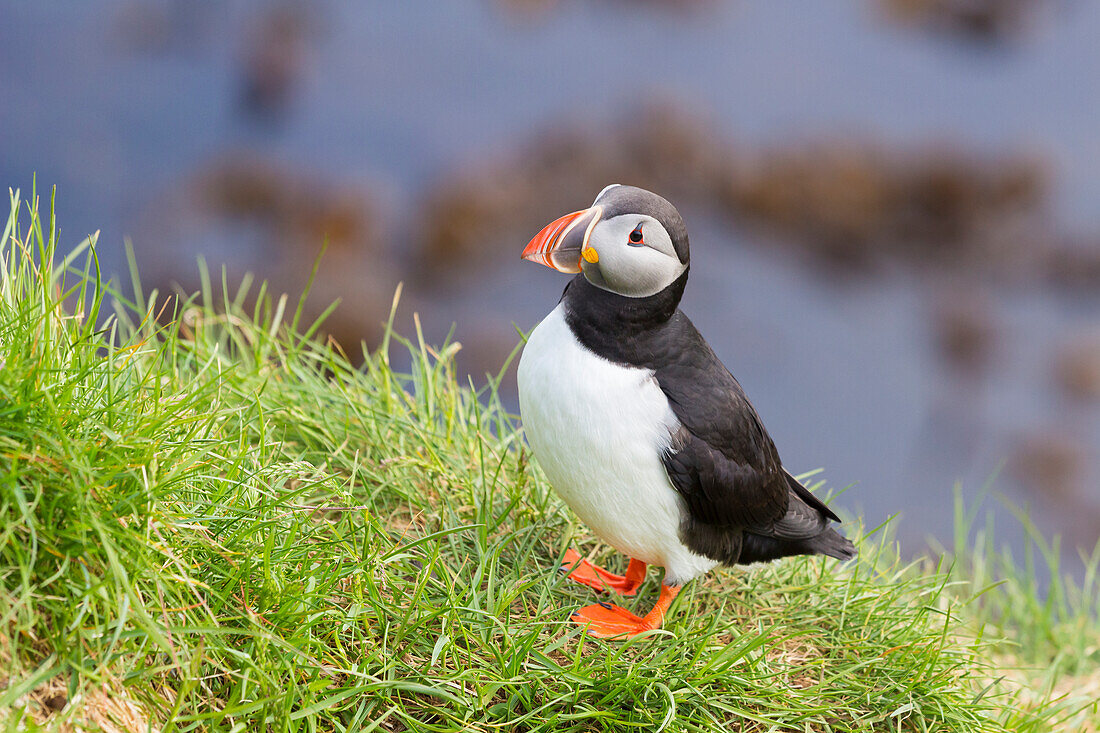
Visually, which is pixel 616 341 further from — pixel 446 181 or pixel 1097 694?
pixel 446 181

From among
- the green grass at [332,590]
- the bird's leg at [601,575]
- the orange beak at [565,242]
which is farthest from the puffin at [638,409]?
the green grass at [332,590]

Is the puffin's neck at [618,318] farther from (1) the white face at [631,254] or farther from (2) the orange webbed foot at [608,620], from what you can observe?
(2) the orange webbed foot at [608,620]

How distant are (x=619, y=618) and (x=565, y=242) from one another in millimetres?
1062

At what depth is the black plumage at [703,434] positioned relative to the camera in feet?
8.05

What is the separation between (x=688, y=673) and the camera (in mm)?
2342

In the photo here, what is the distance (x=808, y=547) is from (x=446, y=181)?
608 cm

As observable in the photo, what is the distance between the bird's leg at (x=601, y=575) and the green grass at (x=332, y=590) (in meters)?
0.05

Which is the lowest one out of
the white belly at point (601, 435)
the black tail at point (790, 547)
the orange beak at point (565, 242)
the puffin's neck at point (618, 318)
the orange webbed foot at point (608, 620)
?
the orange webbed foot at point (608, 620)

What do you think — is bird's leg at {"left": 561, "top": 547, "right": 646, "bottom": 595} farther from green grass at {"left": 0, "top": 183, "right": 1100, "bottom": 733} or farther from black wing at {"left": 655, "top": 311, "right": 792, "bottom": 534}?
black wing at {"left": 655, "top": 311, "right": 792, "bottom": 534}

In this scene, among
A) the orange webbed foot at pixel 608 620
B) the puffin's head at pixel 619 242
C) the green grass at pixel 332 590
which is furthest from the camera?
the orange webbed foot at pixel 608 620

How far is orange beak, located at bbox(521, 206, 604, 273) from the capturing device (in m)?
2.31

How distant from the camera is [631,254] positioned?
91.2 inches

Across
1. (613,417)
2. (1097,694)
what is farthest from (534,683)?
(1097,694)

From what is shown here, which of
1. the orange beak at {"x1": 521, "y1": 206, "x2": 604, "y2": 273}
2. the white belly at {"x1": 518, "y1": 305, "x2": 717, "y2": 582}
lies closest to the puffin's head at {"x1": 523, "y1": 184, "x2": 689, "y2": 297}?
the orange beak at {"x1": 521, "y1": 206, "x2": 604, "y2": 273}
